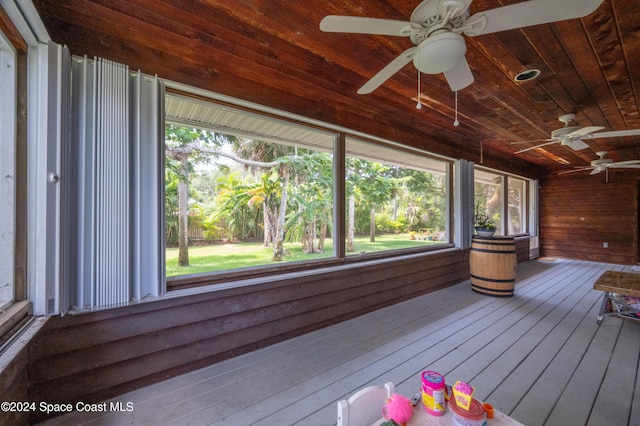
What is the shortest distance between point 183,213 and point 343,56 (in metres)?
1.73

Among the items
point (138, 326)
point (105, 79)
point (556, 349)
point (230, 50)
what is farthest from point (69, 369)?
point (556, 349)

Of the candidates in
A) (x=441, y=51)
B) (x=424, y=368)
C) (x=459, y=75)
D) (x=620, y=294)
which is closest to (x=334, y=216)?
(x=424, y=368)

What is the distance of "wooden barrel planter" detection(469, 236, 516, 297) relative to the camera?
349 centimetres

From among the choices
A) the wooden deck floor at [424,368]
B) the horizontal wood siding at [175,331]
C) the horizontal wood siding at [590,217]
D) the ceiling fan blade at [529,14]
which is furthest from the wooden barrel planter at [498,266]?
the horizontal wood siding at [590,217]

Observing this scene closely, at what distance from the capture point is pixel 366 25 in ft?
3.82

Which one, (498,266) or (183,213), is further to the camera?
(498,266)

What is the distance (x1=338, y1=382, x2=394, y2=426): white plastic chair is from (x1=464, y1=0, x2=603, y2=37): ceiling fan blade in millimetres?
1559

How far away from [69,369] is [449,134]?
4530 mm

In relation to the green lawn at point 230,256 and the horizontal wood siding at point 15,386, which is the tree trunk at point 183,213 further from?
the horizontal wood siding at point 15,386

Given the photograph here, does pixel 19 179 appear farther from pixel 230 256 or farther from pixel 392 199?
pixel 392 199

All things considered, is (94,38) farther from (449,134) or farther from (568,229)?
(568,229)

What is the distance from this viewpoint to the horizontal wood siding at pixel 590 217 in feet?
19.6

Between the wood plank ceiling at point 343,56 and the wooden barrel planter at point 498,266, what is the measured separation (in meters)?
1.62

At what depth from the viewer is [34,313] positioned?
4.34ft
